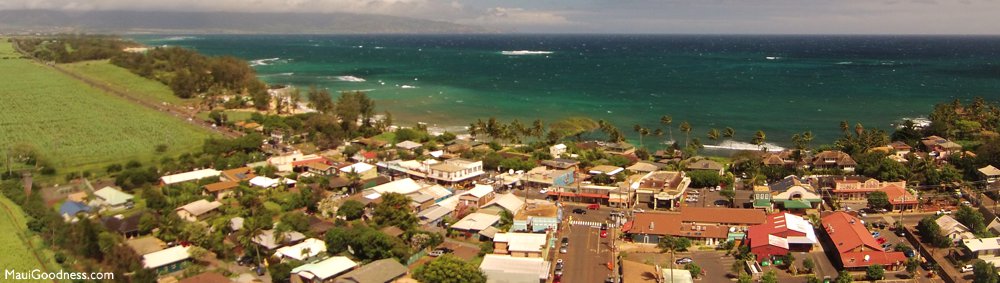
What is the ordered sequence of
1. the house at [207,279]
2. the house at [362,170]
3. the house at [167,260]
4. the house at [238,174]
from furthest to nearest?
1. the house at [362,170]
2. the house at [238,174]
3. the house at [167,260]
4. the house at [207,279]

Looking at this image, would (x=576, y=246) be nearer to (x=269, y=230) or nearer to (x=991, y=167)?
(x=269, y=230)

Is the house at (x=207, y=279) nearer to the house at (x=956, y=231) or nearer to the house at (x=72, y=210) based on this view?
the house at (x=72, y=210)

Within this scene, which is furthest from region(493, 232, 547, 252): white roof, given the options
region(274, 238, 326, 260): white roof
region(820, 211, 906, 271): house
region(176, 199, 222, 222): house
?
region(176, 199, 222, 222): house

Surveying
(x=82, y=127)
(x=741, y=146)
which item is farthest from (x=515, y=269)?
(x=741, y=146)

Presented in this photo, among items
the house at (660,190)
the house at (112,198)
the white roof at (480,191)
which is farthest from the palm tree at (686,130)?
the house at (112,198)

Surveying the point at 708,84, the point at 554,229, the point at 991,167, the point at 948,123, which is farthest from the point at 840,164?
the point at 708,84

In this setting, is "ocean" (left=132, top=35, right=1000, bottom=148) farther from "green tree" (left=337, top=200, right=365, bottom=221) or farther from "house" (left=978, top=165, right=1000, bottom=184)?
"green tree" (left=337, top=200, right=365, bottom=221)
